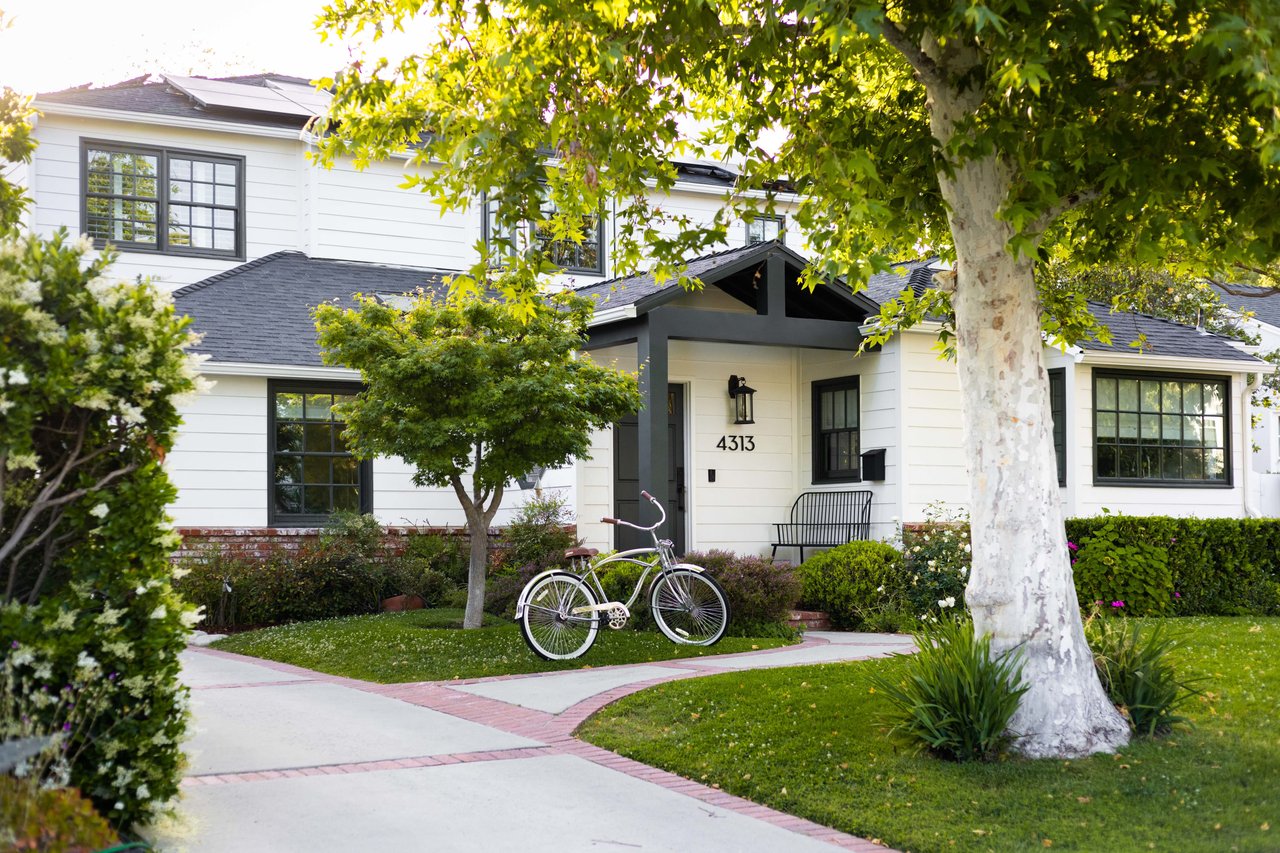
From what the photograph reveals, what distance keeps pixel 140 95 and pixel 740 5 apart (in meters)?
11.4

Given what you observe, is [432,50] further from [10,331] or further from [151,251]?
[151,251]

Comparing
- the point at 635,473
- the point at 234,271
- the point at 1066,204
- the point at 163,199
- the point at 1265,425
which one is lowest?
the point at 635,473

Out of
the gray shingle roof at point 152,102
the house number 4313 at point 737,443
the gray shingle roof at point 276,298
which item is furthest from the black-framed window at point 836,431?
the gray shingle roof at point 152,102

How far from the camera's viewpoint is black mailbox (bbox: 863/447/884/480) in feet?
50.3

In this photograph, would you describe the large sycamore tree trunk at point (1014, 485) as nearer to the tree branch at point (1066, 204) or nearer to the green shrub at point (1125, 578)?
the tree branch at point (1066, 204)

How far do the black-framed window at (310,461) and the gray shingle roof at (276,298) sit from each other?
0.51 m

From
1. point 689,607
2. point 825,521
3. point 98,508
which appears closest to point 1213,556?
point 825,521

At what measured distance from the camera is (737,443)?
Result: 16469 mm

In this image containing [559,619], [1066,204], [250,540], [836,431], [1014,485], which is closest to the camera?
[1014,485]

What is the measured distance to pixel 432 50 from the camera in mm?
8367

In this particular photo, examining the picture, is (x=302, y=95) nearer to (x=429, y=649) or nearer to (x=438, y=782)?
(x=429, y=649)

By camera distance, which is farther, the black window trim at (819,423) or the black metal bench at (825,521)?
the black window trim at (819,423)

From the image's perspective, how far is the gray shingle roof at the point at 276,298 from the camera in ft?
50.1

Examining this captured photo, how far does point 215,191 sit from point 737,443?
776 centimetres
